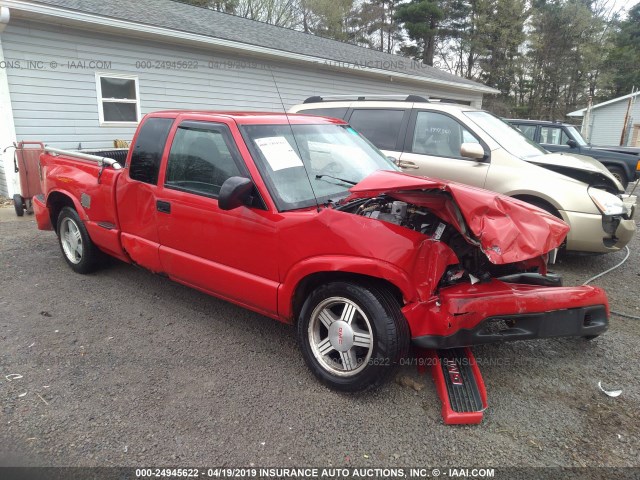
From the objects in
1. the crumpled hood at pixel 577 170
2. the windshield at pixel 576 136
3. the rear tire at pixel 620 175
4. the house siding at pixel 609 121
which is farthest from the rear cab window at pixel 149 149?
the house siding at pixel 609 121

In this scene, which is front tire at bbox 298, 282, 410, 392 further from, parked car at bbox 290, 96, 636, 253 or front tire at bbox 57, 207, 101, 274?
parked car at bbox 290, 96, 636, 253

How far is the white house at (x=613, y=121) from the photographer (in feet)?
93.9

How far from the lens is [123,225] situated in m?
4.14

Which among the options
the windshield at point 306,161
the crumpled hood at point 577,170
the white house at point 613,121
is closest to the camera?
the windshield at point 306,161

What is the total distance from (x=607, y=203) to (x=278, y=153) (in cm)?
399

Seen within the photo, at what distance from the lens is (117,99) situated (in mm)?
9672

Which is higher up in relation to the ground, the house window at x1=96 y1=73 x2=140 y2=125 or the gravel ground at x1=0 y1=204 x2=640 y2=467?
the house window at x1=96 y1=73 x2=140 y2=125

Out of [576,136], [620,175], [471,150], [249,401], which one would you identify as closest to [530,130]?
[576,136]

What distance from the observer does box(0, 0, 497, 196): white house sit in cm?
823

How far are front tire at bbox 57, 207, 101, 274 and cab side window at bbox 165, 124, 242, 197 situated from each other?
1680 mm

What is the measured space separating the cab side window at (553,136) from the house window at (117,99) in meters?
10.0

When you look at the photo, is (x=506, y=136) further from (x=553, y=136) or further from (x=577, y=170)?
(x=553, y=136)

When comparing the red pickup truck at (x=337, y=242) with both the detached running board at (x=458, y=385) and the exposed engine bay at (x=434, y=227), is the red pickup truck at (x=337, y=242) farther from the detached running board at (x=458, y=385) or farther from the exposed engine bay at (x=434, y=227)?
the detached running board at (x=458, y=385)

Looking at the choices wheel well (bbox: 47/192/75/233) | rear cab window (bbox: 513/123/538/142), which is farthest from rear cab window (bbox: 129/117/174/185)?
rear cab window (bbox: 513/123/538/142)
